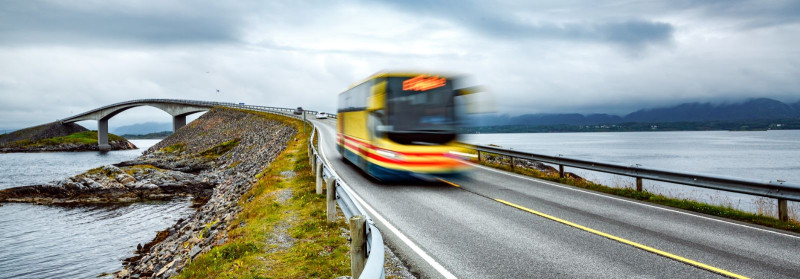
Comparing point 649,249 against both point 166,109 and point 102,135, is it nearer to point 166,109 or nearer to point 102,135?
point 166,109

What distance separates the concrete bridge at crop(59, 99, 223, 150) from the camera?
89375 millimetres

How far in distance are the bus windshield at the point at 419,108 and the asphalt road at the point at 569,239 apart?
2.30 m

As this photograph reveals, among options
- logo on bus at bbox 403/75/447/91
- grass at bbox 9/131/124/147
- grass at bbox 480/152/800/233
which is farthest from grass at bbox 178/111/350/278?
grass at bbox 9/131/124/147

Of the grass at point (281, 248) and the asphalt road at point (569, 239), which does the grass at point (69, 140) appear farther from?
the asphalt road at point (569, 239)

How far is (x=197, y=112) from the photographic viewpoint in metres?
90.7

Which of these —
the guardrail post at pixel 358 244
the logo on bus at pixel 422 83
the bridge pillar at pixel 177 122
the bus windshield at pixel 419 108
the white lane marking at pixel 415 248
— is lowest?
the white lane marking at pixel 415 248

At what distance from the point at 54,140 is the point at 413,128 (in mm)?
125576

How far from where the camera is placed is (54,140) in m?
104

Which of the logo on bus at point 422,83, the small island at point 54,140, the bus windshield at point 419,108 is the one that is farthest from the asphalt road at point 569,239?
the small island at point 54,140

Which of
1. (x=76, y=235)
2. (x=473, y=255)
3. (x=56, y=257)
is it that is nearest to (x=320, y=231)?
(x=473, y=255)

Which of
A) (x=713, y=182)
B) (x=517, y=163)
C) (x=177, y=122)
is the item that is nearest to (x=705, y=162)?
(x=517, y=163)

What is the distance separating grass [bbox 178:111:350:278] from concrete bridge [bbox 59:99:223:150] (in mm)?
86097

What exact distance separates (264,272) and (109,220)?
20.4 metres

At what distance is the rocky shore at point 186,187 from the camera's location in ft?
40.9
